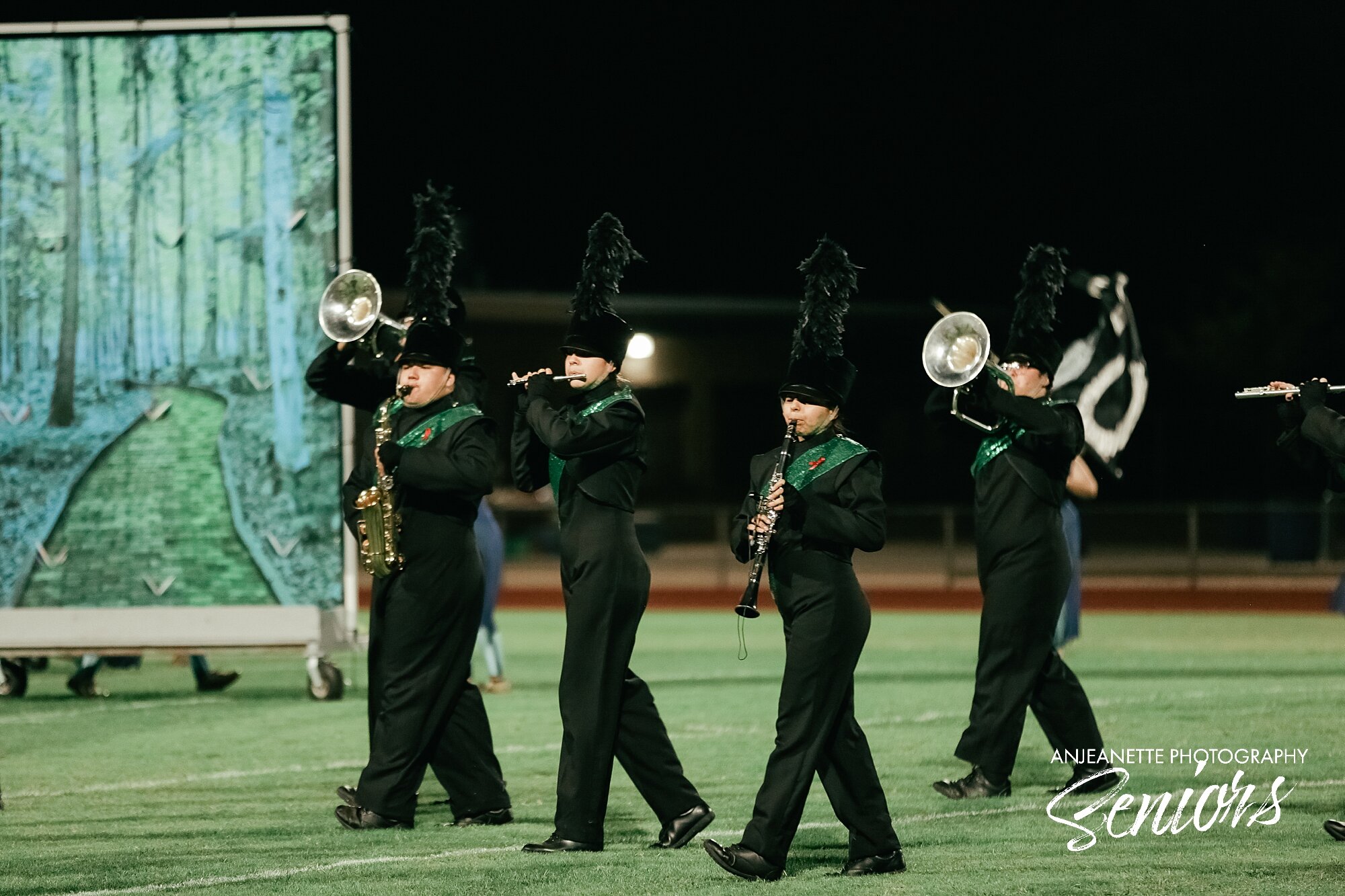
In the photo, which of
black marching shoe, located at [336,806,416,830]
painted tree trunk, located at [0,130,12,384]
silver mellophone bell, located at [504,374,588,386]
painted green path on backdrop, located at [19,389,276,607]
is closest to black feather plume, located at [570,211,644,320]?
silver mellophone bell, located at [504,374,588,386]

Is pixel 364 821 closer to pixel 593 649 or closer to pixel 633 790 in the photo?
pixel 593 649

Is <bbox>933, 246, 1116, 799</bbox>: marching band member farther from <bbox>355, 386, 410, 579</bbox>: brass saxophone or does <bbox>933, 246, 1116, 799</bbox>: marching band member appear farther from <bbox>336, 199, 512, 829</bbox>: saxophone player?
<bbox>355, 386, 410, 579</bbox>: brass saxophone

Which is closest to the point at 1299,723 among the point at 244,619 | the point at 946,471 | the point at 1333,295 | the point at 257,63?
the point at 244,619

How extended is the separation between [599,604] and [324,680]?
559cm

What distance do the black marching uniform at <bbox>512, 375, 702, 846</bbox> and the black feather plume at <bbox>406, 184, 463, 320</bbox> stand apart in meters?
1.06

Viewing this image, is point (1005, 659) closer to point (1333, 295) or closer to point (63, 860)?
point (63, 860)

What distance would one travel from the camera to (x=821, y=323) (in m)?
6.62

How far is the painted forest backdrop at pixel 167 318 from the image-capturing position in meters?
12.0

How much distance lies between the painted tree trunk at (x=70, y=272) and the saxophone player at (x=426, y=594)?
518 centimetres

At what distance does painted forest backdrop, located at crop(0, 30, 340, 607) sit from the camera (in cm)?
1198

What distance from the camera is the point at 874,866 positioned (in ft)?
21.3

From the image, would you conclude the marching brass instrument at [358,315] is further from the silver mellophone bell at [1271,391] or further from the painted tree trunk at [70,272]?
the painted tree trunk at [70,272]

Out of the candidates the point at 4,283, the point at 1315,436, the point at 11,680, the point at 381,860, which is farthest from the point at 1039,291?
the point at 11,680

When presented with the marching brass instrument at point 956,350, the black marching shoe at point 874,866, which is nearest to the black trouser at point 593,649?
the black marching shoe at point 874,866
